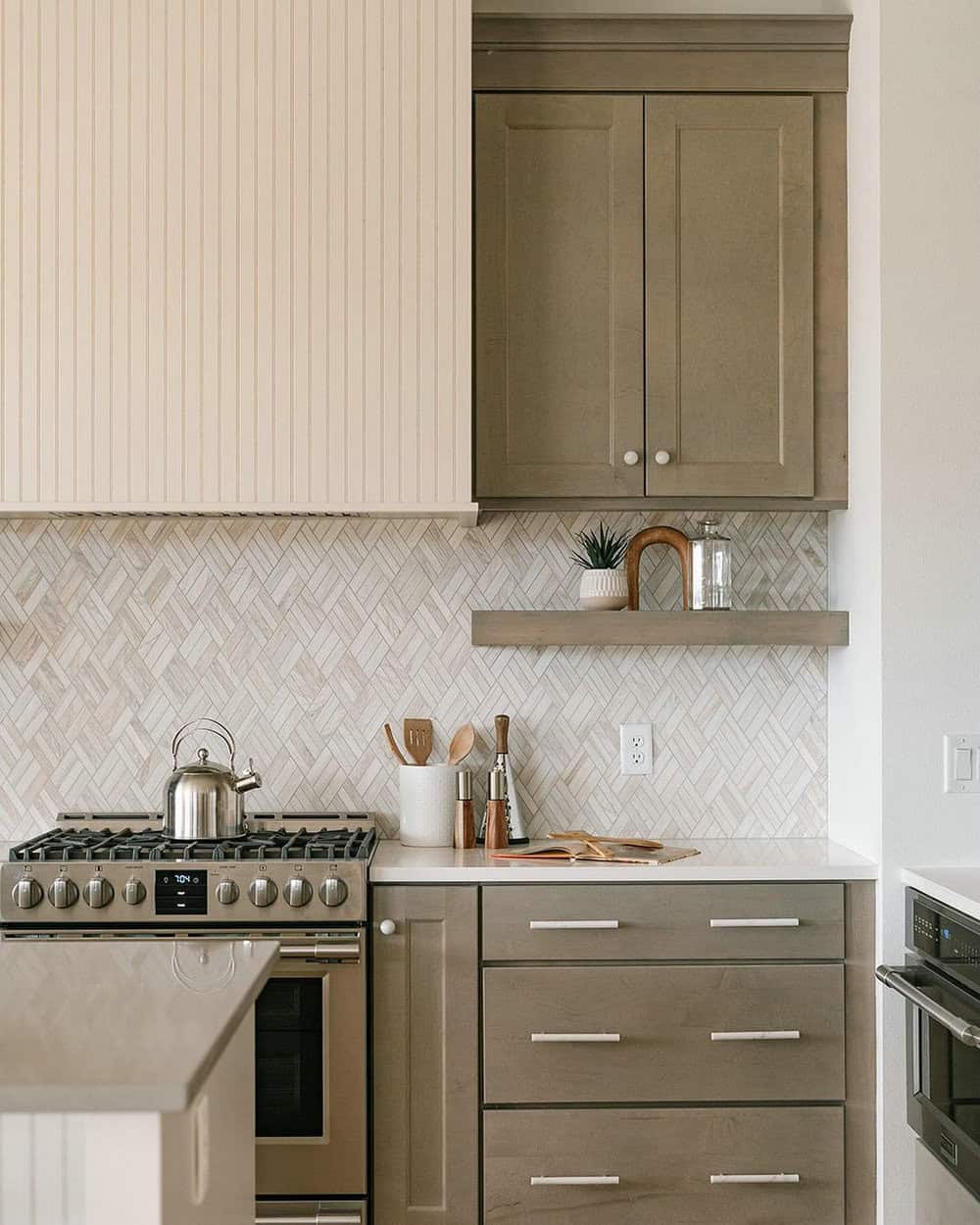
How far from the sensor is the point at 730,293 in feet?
9.13

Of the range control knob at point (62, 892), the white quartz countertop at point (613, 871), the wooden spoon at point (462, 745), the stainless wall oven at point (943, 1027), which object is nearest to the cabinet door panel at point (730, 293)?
the wooden spoon at point (462, 745)

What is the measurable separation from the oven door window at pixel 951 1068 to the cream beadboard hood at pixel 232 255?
141 cm

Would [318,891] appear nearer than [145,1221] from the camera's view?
No

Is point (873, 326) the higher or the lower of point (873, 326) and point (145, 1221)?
the higher

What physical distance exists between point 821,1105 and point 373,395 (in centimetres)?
177

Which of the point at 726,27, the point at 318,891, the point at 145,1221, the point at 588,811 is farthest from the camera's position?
the point at 588,811

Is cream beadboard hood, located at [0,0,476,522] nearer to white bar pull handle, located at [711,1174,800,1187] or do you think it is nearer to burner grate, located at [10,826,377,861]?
burner grate, located at [10,826,377,861]

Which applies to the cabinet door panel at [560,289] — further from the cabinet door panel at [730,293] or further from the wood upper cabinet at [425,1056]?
the wood upper cabinet at [425,1056]

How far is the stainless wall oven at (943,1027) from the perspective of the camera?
7.00ft

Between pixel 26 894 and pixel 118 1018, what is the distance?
126 centimetres

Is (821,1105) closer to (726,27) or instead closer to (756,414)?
(756,414)

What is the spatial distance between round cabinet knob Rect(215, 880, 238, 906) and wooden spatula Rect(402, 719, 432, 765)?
60 centimetres

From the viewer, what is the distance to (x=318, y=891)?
250 cm

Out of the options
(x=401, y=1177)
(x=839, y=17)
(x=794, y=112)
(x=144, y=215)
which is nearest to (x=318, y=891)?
(x=401, y=1177)
